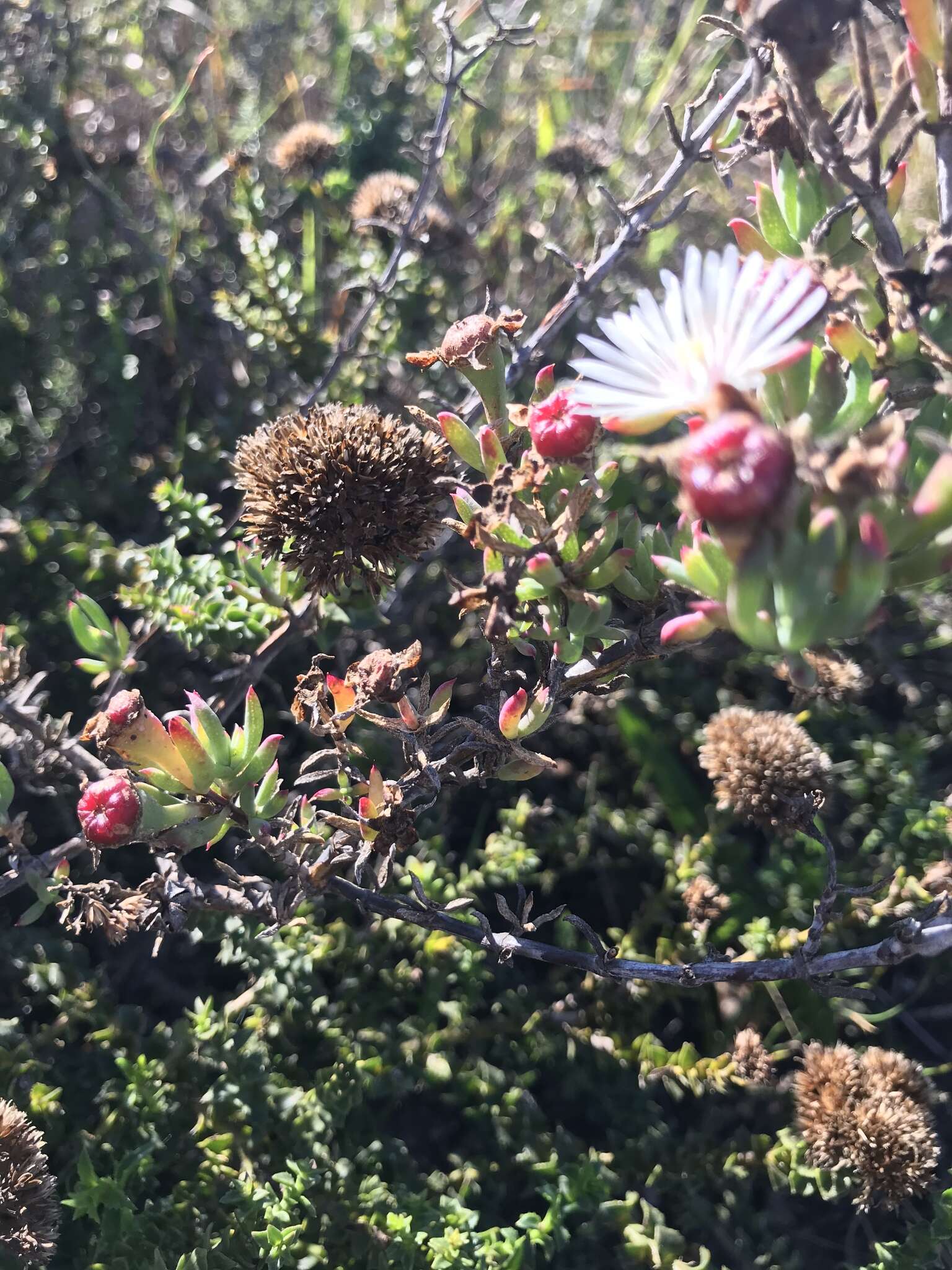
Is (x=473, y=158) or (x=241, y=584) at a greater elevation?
(x=473, y=158)

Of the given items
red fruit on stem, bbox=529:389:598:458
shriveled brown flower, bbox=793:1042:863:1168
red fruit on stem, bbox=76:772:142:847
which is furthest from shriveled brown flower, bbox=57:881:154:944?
shriveled brown flower, bbox=793:1042:863:1168

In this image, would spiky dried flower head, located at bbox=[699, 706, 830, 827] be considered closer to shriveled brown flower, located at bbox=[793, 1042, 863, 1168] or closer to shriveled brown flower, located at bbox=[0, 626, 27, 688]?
shriveled brown flower, located at bbox=[793, 1042, 863, 1168]

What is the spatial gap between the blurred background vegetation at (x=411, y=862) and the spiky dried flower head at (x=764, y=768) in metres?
0.25

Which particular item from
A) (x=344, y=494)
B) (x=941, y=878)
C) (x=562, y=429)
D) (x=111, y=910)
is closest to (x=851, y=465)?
(x=562, y=429)

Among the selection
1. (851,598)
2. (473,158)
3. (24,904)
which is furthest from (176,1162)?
(473,158)

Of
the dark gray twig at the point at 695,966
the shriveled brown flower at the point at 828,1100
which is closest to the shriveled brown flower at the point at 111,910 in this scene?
the dark gray twig at the point at 695,966

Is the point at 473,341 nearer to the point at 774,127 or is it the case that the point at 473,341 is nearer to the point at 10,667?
the point at 774,127

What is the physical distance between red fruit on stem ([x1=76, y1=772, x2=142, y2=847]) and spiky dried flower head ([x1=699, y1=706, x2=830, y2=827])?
1241mm

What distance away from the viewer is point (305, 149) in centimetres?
291

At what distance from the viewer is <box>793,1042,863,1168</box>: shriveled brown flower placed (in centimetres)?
180

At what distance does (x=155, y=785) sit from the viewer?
1.44 m

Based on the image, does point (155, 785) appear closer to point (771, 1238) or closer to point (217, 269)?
point (771, 1238)

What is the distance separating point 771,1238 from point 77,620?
2007 millimetres

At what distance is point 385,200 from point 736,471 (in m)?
2.35
